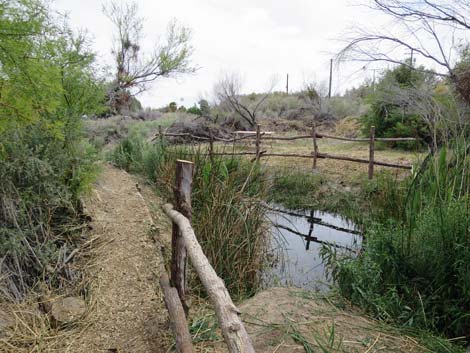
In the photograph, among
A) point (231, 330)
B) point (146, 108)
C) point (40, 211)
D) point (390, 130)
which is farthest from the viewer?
point (146, 108)

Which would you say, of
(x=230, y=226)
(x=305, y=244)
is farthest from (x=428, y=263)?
(x=305, y=244)

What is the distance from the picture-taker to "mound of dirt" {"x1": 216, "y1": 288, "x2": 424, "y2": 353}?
2021 millimetres

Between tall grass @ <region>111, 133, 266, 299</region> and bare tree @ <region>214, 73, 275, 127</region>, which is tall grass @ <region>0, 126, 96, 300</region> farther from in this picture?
bare tree @ <region>214, 73, 275, 127</region>

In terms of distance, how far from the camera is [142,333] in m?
2.36

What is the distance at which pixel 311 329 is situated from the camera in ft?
7.22

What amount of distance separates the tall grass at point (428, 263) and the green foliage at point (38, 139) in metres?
2.59

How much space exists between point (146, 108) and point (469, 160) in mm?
17944

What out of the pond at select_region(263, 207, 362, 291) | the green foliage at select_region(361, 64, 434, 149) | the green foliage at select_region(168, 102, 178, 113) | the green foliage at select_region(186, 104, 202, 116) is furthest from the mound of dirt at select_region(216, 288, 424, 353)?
the green foliage at select_region(168, 102, 178, 113)

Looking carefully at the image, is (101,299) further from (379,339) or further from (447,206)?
(447,206)

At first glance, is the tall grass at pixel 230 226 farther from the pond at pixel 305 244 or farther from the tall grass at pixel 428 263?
the tall grass at pixel 428 263

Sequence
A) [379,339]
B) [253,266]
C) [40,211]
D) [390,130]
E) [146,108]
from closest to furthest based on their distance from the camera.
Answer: [379,339] → [40,211] → [253,266] → [390,130] → [146,108]

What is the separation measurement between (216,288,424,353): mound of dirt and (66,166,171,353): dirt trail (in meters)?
0.62

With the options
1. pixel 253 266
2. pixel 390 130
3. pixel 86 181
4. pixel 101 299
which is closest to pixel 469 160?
pixel 253 266

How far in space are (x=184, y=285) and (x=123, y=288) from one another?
826 millimetres
